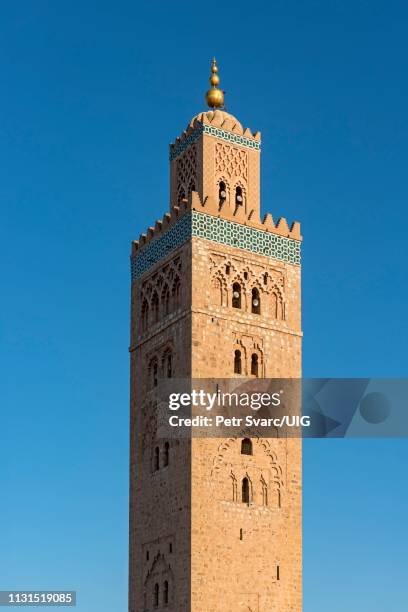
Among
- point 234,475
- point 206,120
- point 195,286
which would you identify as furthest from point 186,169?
point 234,475

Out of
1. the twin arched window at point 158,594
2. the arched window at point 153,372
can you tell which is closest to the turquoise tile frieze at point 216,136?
the arched window at point 153,372

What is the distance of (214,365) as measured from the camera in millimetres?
27922

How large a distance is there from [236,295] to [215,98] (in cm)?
520

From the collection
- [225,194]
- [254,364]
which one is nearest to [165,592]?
[254,364]

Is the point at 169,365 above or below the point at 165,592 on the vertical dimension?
above

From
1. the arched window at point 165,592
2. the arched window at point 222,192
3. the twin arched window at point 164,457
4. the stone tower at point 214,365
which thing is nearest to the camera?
the stone tower at point 214,365

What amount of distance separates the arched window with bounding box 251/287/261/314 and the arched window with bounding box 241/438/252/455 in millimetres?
2988

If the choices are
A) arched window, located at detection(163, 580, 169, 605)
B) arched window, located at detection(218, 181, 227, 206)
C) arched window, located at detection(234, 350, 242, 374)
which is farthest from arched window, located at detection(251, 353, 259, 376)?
arched window, located at detection(163, 580, 169, 605)

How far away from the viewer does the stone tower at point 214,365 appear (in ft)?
87.9

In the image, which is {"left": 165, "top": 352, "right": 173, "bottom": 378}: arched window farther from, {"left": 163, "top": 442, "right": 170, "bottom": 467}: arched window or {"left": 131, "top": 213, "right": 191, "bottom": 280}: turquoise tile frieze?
{"left": 131, "top": 213, "right": 191, "bottom": 280}: turquoise tile frieze

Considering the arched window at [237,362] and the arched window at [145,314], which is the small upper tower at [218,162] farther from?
the arched window at [237,362]

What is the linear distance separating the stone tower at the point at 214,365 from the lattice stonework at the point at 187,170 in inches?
1.7

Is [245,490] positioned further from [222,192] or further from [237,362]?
[222,192]

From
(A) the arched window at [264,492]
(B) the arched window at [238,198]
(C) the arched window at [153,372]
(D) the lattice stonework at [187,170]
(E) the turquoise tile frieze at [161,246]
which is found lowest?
(A) the arched window at [264,492]
